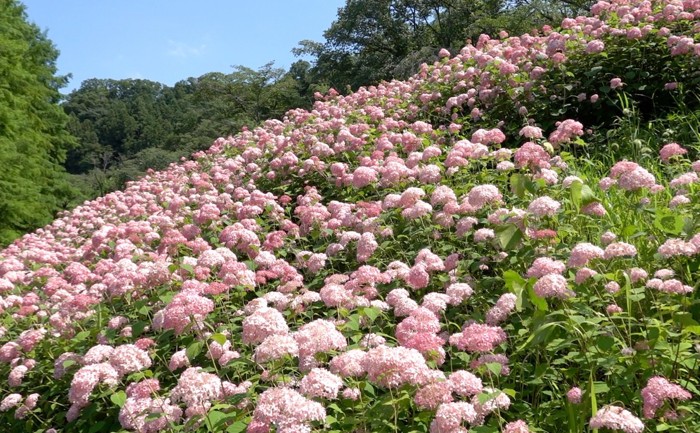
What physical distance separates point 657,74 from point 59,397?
250 inches

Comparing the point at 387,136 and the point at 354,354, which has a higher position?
the point at 387,136

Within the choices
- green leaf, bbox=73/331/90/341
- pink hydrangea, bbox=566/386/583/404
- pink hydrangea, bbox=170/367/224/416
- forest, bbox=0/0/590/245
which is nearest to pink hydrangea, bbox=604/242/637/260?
pink hydrangea, bbox=566/386/583/404

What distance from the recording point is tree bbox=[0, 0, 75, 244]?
16328 millimetres

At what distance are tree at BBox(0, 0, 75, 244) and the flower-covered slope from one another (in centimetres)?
1144

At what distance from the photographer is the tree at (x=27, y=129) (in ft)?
53.6

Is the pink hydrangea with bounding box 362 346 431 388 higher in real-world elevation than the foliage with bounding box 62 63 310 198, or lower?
lower

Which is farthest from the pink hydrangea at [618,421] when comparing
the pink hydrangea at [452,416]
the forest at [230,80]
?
the forest at [230,80]

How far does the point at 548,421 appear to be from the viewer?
215cm

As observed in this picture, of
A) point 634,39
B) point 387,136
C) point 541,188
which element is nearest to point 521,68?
point 634,39

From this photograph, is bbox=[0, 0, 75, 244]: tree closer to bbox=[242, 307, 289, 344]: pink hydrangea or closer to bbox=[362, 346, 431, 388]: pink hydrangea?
bbox=[242, 307, 289, 344]: pink hydrangea

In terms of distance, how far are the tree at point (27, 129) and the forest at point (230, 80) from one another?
41 mm

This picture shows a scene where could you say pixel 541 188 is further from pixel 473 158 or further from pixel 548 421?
pixel 548 421

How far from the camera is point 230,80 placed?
1276 inches

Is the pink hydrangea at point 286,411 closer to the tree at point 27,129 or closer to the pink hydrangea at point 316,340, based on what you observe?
the pink hydrangea at point 316,340
